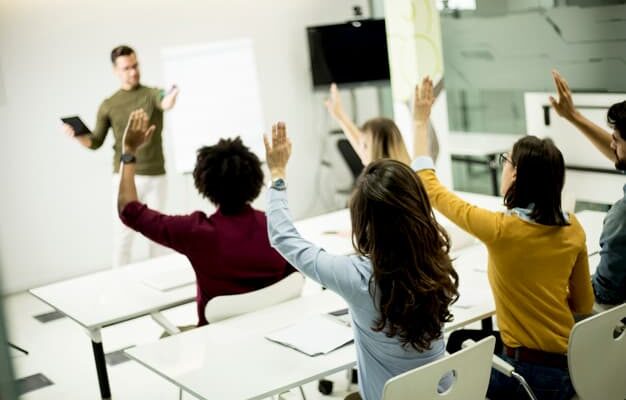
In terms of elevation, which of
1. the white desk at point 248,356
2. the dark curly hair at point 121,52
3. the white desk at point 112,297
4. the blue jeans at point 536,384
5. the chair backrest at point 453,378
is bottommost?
the blue jeans at point 536,384

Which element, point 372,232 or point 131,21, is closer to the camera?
point 372,232

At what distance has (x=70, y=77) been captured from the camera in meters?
6.69

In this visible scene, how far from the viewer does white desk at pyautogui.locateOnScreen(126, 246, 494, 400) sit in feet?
8.86

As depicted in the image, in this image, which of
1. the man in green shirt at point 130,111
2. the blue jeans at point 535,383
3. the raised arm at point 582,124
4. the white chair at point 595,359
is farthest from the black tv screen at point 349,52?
the white chair at point 595,359

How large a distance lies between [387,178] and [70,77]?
15.7ft

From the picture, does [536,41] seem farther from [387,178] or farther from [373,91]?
[387,178]

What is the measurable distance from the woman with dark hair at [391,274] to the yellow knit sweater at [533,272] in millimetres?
430

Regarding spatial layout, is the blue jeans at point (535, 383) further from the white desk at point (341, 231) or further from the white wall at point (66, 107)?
the white wall at point (66, 107)

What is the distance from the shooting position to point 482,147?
21.1 feet

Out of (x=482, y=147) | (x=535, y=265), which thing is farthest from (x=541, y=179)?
(x=482, y=147)

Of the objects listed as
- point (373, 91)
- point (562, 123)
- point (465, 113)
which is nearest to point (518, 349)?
point (562, 123)

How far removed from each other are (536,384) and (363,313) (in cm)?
73

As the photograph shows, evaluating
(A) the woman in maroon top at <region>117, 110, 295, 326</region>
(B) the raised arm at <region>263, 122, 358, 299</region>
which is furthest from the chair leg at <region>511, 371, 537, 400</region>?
(A) the woman in maroon top at <region>117, 110, 295, 326</region>

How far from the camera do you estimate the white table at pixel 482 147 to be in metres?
6.24
